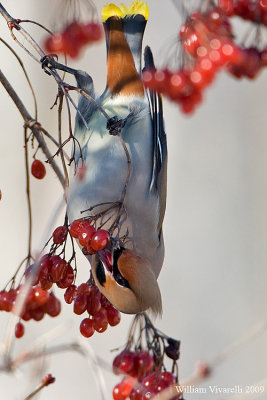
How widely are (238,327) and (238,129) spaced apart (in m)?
1.34

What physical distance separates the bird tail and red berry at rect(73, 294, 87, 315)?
962mm

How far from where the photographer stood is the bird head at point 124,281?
7.55 feet

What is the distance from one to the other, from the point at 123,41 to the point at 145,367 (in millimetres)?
1329

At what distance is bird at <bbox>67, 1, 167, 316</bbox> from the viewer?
2355 millimetres

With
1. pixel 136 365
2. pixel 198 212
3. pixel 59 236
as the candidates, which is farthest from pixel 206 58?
pixel 198 212

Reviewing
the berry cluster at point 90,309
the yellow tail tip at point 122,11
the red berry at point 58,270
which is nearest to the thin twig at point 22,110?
the red berry at point 58,270

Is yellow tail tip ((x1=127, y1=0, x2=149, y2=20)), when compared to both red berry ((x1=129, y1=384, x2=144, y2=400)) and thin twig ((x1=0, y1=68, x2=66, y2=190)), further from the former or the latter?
red berry ((x1=129, y1=384, x2=144, y2=400))

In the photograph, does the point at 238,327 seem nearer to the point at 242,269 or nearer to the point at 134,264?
the point at 242,269

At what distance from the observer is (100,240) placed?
2.01m

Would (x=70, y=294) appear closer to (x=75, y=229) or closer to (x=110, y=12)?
(x=75, y=229)

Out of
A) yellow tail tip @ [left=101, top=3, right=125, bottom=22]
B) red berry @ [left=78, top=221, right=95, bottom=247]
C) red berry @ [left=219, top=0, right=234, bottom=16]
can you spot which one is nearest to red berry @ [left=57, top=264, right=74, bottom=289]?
red berry @ [left=78, top=221, right=95, bottom=247]

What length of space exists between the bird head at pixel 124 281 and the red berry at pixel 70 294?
13 cm

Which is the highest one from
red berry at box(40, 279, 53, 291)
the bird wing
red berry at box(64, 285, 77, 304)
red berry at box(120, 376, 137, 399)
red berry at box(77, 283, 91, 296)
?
the bird wing

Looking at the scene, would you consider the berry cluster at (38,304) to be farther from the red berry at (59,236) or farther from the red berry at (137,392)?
the red berry at (137,392)
